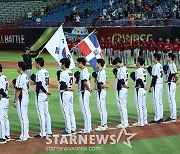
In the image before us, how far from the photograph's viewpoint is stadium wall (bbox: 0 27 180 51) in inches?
1489

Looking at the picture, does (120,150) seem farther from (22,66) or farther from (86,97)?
(22,66)

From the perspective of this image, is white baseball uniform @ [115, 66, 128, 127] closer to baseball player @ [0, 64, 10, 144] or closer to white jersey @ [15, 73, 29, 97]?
A: white jersey @ [15, 73, 29, 97]

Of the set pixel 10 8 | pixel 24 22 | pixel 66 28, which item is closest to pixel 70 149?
pixel 66 28

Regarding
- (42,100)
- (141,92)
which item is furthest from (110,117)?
(42,100)

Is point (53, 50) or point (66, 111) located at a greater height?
point (53, 50)

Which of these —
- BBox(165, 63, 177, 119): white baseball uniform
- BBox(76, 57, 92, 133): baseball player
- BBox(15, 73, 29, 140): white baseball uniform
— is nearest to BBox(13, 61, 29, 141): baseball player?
BBox(15, 73, 29, 140): white baseball uniform

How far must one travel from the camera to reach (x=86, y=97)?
13.8m

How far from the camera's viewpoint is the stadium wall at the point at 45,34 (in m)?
37.8

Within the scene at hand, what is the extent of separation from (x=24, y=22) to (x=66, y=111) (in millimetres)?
39129

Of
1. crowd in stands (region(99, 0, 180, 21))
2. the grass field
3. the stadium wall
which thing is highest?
crowd in stands (region(99, 0, 180, 21))

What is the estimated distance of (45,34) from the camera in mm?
45531

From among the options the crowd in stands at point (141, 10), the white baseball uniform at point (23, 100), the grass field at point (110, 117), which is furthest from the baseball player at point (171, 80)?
the crowd in stands at point (141, 10)

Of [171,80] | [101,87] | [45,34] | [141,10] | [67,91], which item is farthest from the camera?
[45,34]

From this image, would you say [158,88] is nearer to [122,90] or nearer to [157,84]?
[157,84]
